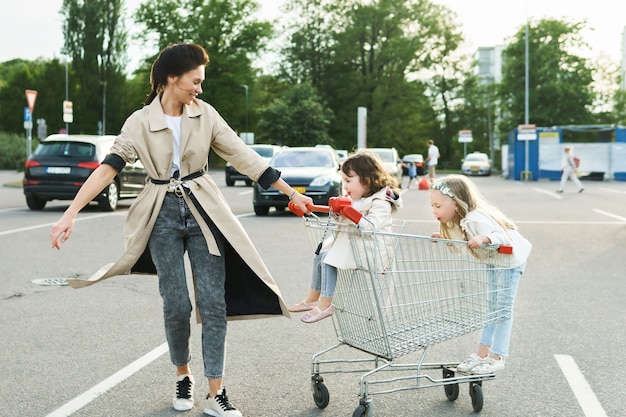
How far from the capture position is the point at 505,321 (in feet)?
15.1

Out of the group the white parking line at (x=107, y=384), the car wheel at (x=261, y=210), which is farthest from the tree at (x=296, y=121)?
the white parking line at (x=107, y=384)

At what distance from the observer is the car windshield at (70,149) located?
18.7 metres

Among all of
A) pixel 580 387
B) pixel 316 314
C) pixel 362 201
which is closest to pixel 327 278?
pixel 316 314

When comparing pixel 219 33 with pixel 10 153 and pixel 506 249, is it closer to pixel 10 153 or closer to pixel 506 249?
pixel 10 153

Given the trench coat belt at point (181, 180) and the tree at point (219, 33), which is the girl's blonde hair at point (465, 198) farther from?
the tree at point (219, 33)

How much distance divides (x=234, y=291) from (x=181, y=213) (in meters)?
0.49

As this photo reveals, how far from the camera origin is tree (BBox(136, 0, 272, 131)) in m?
69.0

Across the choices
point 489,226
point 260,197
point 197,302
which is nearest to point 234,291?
point 197,302

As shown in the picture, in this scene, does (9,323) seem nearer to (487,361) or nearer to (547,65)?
(487,361)

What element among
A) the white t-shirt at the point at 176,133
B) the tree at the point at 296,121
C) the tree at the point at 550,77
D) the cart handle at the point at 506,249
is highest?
the tree at the point at 550,77

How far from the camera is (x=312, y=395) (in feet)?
15.4

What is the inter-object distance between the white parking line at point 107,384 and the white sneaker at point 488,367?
2.00 m

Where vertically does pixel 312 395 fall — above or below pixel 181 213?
below

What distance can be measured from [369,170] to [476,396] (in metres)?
1.28
